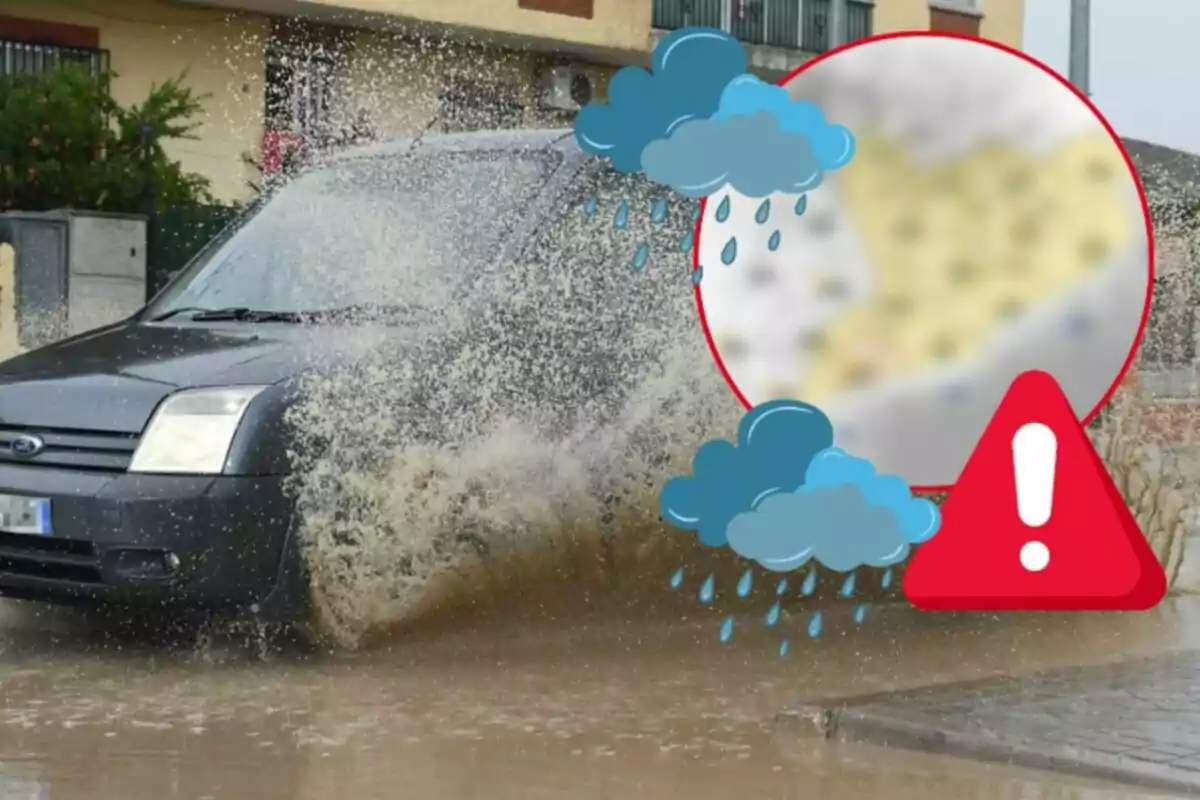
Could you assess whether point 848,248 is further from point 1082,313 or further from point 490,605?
point 490,605

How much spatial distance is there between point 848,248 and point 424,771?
1.78 meters

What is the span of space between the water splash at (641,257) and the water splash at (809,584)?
1.29 metres

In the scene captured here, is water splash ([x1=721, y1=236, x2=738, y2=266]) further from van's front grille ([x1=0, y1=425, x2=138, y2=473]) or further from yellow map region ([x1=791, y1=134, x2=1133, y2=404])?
van's front grille ([x1=0, y1=425, x2=138, y2=473])

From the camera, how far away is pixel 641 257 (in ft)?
23.4

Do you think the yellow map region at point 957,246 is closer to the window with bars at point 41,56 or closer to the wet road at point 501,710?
the wet road at point 501,710

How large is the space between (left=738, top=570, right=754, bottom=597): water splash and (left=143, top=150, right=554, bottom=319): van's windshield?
5.08 ft

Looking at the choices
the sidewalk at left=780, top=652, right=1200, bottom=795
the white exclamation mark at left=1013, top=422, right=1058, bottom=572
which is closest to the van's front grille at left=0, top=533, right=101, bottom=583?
the sidewalk at left=780, top=652, right=1200, bottom=795

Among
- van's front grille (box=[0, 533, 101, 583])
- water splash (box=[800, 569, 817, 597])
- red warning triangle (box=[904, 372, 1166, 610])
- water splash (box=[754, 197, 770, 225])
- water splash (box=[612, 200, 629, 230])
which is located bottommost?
water splash (box=[800, 569, 817, 597])

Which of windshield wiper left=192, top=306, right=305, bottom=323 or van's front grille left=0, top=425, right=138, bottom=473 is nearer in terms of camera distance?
van's front grille left=0, top=425, right=138, bottom=473

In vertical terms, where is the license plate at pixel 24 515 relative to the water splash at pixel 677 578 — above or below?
above

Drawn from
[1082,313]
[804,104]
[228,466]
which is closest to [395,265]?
[228,466]

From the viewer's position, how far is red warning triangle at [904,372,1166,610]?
17.3 feet

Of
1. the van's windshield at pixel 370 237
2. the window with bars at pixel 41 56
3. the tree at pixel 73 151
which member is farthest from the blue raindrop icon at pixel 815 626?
the window with bars at pixel 41 56

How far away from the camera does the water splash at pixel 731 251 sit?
5.43 m
